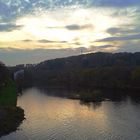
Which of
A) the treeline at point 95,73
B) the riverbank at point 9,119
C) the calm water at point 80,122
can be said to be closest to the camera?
the calm water at point 80,122

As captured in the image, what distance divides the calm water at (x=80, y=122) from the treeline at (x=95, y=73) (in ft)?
101

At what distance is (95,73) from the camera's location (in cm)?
9056

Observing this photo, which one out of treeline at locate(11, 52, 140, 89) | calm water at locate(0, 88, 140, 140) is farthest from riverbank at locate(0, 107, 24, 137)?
treeline at locate(11, 52, 140, 89)

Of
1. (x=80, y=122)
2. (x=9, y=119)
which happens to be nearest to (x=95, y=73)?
(x=80, y=122)

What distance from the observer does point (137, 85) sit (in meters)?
76.4

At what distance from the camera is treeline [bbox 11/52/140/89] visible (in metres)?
80.0

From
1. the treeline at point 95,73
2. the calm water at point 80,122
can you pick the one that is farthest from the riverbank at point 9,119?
the treeline at point 95,73

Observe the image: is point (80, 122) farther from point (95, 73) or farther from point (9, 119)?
point (95, 73)

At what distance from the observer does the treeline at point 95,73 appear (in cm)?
8000

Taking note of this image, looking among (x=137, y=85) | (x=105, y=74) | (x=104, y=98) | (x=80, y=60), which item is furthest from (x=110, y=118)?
(x=80, y=60)

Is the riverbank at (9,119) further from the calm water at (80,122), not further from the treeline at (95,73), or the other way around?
the treeline at (95,73)

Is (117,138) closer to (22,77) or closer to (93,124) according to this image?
(93,124)

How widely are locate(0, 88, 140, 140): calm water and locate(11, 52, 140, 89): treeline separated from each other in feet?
101

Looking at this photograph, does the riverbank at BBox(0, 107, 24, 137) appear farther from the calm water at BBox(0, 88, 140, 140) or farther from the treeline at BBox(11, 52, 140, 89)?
the treeline at BBox(11, 52, 140, 89)
